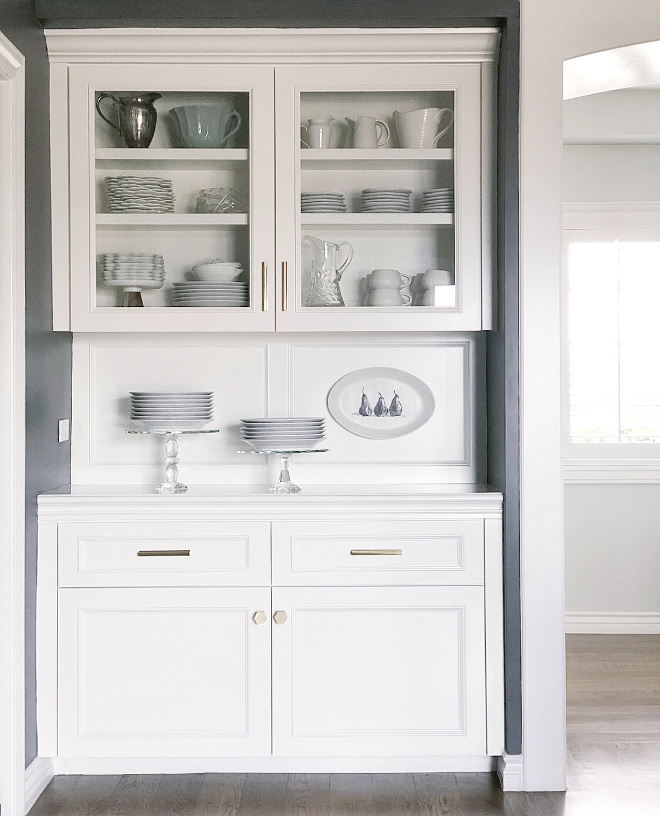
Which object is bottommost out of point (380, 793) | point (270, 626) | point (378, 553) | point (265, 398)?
point (380, 793)

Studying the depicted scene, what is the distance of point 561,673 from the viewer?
257 centimetres

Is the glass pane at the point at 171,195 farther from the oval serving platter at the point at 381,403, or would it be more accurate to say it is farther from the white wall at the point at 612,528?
the white wall at the point at 612,528

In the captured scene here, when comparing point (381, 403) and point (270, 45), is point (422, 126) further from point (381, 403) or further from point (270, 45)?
point (381, 403)

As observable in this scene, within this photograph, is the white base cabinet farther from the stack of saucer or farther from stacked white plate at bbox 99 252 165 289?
the stack of saucer

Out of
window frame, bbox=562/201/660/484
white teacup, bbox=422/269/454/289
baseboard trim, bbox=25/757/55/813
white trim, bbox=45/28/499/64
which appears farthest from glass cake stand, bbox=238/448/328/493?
window frame, bbox=562/201/660/484

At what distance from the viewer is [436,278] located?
8.99 ft

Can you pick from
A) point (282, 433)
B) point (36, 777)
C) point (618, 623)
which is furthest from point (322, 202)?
point (618, 623)

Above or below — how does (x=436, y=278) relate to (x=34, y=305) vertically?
above

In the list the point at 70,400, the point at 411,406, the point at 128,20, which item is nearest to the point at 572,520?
the point at 411,406

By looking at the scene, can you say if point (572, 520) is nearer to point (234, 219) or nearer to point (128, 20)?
point (234, 219)

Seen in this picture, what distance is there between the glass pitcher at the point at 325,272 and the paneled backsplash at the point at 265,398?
10.7 inches

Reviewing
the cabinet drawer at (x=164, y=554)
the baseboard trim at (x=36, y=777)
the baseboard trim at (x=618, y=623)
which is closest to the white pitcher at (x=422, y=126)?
the cabinet drawer at (x=164, y=554)

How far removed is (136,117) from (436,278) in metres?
1.12

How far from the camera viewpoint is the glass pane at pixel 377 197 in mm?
2715
